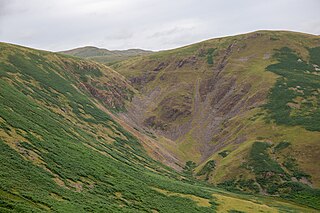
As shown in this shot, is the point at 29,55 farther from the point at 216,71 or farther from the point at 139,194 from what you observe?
the point at 216,71

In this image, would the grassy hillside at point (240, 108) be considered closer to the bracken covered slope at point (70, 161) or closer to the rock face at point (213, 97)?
the rock face at point (213, 97)

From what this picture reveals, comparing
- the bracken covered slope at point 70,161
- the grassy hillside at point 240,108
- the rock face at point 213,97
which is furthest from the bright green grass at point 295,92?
the bracken covered slope at point 70,161

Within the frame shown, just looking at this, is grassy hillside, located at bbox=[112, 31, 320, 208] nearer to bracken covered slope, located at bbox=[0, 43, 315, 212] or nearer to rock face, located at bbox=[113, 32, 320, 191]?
rock face, located at bbox=[113, 32, 320, 191]

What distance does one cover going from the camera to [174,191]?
58906 mm

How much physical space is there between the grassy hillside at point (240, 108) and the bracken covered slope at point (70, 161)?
11669mm

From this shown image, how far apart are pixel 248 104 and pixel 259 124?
1778 centimetres

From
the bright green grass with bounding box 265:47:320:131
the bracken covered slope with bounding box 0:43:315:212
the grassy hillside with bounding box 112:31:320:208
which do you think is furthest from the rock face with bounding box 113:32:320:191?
the bracken covered slope with bounding box 0:43:315:212

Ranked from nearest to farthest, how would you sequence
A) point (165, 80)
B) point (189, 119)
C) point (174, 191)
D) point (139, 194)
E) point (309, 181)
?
point (139, 194) → point (174, 191) → point (309, 181) → point (189, 119) → point (165, 80)

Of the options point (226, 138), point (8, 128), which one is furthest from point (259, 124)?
point (8, 128)

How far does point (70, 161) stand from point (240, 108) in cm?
8494

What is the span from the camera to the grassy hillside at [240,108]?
81562 millimetres

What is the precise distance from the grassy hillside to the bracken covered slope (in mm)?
11669

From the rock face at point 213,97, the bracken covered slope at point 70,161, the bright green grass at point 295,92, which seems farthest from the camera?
the rock face at point 213,97

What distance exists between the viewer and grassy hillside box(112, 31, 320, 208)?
81.6 m
